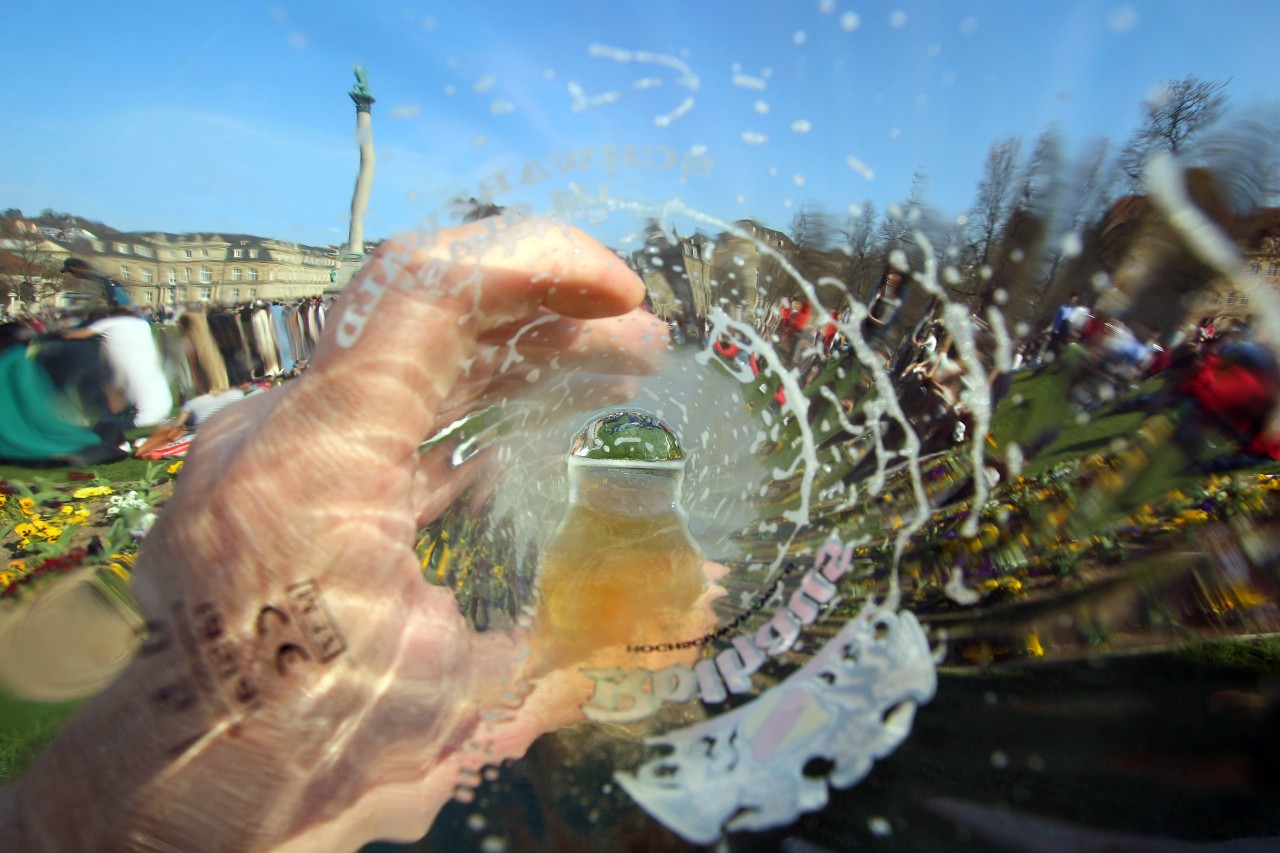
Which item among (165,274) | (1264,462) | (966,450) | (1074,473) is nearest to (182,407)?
(165,274)

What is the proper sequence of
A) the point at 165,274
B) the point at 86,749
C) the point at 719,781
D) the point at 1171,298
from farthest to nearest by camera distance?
the point at 165,274 → the point at 719,781 → the point at 86,749 → the point at 1171,298

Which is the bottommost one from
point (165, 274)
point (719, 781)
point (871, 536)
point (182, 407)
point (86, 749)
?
point (719, 781)

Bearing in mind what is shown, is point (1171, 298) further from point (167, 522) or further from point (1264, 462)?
point (167, 522)

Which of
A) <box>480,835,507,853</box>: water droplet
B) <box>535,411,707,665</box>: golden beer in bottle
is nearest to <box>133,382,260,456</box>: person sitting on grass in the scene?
<box>535,411,707,665</box>: golden beer in bottle

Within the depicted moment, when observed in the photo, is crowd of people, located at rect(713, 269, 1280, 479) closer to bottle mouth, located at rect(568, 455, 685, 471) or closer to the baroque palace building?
the baroque palace building

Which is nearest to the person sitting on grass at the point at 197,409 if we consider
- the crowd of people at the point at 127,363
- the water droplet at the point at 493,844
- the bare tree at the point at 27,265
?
the crowd of people at the point at 127,363

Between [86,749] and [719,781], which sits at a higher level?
[86,749]
